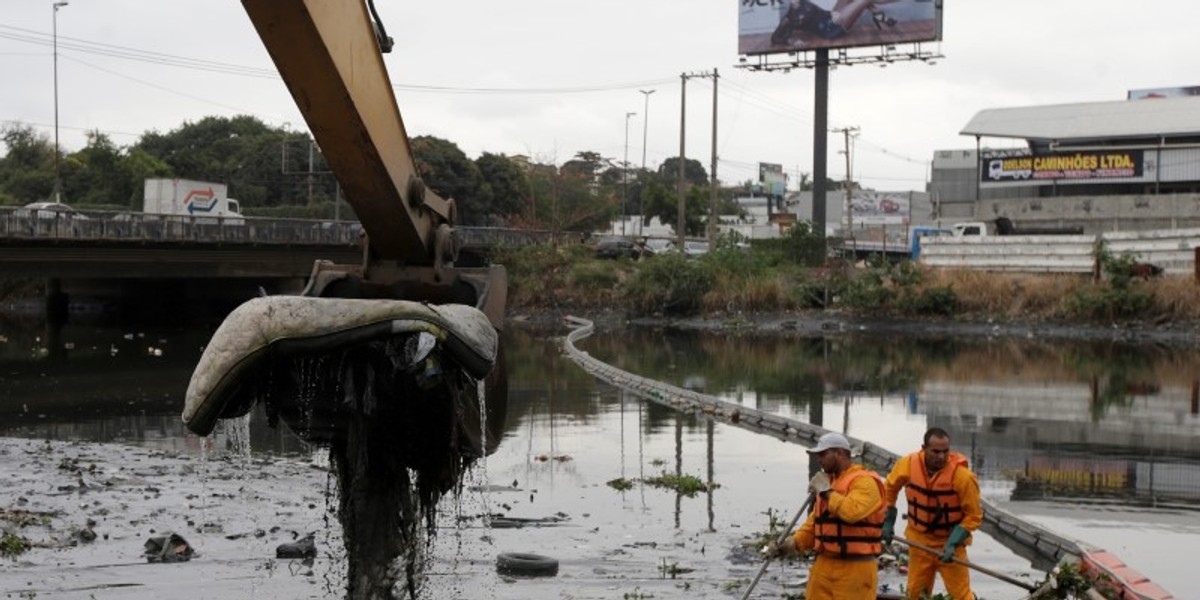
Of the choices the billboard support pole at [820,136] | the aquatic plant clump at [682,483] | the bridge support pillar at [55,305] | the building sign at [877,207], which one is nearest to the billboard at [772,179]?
the building sign at [877,207]

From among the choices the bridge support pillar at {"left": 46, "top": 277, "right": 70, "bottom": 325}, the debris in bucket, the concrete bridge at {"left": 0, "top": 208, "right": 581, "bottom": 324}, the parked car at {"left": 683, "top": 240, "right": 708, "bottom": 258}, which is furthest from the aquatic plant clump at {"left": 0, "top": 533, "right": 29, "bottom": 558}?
the parked car at {"left": 683, "top": 240, "right": 708, "bottom": 258}

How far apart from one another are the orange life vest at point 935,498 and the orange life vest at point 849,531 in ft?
4.66

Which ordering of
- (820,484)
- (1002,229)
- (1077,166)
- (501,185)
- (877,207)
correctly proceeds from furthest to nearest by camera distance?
(877,207) < (501,185) < (1077,166) < (1002,229) < (820,484)

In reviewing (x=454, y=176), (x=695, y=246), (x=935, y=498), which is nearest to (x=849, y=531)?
(x=935, y=498)

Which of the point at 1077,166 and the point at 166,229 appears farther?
the point at 1077,166

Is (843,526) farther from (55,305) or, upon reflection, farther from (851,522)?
(55,305)

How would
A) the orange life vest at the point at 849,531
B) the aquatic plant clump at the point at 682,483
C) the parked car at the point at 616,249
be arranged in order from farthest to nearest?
1. the parked car at the point at 616,249
2. the aquatic plant clump at the point at 682,483
3. the orange life vest at the point at 849,531

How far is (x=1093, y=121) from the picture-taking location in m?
72.8

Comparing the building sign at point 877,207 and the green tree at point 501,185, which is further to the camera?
the building sign at point 877,207

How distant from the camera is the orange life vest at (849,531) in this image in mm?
9062

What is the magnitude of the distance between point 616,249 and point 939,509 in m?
55.8

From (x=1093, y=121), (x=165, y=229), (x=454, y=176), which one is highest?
(x=1093, y=121)

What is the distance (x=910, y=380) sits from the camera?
110 ft

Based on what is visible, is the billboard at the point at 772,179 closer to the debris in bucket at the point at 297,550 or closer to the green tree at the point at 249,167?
the green tree at the point at 249,167
